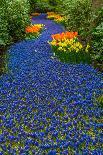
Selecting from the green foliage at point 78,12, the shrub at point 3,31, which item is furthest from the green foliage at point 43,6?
the shrub at point 3,31

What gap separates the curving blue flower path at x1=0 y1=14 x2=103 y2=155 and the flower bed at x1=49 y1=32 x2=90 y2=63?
1.39 ft

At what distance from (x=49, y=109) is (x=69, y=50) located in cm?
437

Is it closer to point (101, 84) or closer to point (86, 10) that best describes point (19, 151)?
point (101, 84)

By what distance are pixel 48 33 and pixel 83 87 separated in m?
8.50

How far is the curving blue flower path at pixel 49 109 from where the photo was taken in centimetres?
596

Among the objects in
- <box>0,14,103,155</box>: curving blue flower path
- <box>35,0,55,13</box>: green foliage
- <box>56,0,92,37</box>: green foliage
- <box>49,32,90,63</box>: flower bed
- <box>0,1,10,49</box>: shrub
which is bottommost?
<box>0,14,103,155</box>: curving blue flower path

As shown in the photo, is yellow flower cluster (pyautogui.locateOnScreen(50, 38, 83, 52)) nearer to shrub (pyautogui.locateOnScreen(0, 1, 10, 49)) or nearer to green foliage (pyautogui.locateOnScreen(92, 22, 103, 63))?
green foliage (pyautogui.locateOnScreen(92, 22, 103, 63))

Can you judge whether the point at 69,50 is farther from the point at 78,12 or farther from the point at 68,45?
the point at 78,12

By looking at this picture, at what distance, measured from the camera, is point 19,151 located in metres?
5.79

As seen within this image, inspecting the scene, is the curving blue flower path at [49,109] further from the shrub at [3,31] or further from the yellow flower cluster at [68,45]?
the shrub at [3,31]

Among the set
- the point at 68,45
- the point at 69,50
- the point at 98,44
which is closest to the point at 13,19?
the point at 68,45

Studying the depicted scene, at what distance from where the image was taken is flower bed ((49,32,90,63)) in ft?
35.3

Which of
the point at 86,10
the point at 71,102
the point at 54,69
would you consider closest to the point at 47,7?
the point at 86,10

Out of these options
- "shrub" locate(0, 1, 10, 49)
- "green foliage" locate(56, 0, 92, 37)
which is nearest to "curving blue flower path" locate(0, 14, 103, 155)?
"shrub" locate(0, 1, 10, 49)
